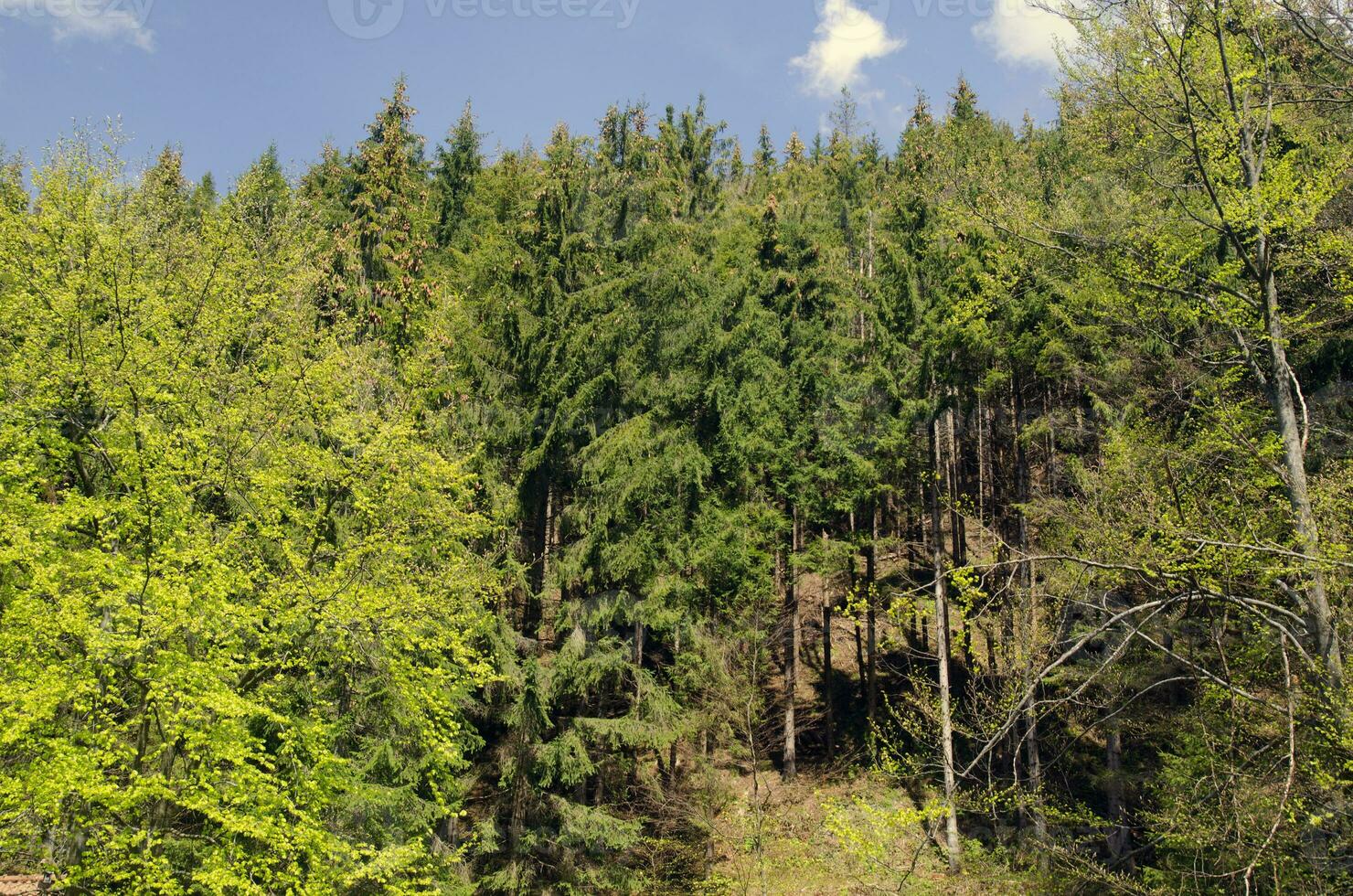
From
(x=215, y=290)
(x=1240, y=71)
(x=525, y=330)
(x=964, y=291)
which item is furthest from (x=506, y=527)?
(x=1240, y=71)

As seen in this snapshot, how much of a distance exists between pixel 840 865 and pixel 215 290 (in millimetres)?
15099

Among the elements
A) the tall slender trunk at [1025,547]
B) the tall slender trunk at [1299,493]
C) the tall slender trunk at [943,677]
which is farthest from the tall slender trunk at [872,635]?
the tall slender trunk at [1299,493]

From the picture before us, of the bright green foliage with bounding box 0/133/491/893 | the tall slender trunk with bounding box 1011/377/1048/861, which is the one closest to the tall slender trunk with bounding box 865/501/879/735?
the tall slender trunk with bounding box 1011/377/1048/861

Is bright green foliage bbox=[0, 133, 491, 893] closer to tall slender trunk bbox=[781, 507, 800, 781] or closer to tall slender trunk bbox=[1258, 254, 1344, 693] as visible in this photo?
tall slender trunk bbox=[1258, 254, 1344, 693]

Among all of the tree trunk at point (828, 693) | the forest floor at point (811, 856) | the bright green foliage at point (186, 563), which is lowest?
the forest floor at point (811, 856)

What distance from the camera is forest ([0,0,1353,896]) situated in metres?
7.09

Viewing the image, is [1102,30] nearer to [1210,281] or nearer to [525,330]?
[1210,281]

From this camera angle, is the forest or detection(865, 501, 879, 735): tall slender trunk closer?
the forest

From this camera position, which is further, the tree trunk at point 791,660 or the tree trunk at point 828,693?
the tree trunk at point 828,693

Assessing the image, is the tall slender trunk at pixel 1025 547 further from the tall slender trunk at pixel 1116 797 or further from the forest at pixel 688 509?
the tall slender trunk at pixel 1116 797

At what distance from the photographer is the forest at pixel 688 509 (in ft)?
23.3

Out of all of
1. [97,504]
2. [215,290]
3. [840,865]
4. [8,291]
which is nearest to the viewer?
[97,504]

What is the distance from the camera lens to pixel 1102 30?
720 cm

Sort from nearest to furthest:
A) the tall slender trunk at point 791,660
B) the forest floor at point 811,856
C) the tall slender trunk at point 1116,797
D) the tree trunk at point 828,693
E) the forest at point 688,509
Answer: the forest at point 688,509
the forest floor at point 811,856
the tall slender trunk at point 1116,797
the tall slender trunk at point 791,660
the tree trunk at point 828,693
